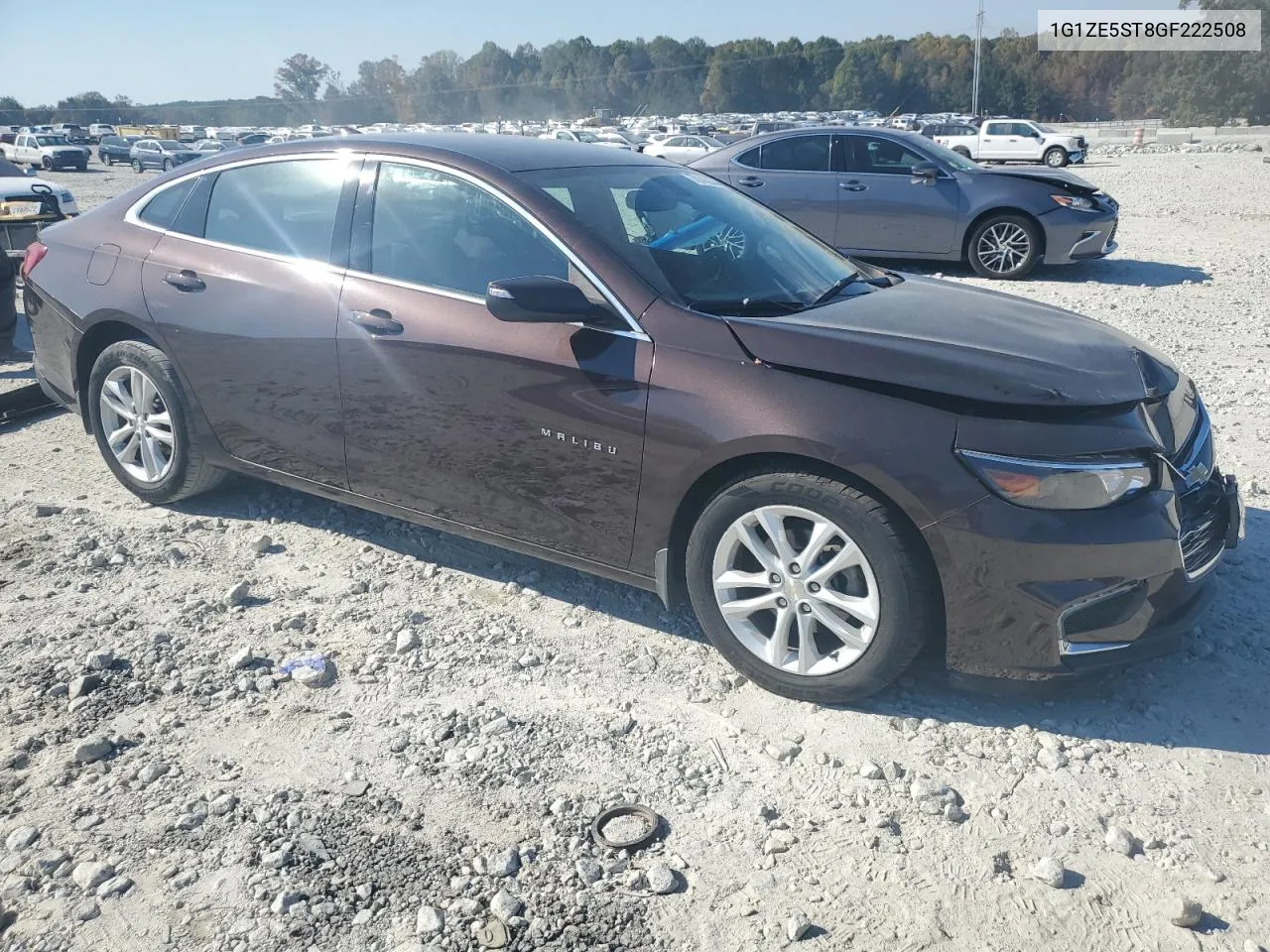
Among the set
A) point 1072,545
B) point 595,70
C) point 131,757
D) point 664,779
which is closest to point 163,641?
point 131,757

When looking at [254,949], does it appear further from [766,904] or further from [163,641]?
[163,641]

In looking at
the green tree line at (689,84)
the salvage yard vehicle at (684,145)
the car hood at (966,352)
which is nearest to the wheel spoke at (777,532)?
the car hood at (966,352)

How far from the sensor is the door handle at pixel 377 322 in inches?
155

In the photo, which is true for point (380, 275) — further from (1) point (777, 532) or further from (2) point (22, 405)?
(2) point (22, 405)

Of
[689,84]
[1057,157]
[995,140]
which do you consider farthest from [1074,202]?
[689,84]

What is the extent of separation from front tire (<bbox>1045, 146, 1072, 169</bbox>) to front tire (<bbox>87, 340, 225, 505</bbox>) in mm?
36208

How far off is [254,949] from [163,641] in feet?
5.58

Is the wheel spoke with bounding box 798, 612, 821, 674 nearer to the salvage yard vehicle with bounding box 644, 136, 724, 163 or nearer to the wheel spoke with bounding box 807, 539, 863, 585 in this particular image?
the wheel spoke with bounding box 807, 539, 863, 585

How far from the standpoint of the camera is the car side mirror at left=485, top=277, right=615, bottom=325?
11.3 feet

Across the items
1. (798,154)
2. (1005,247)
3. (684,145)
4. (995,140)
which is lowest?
(1005,247)

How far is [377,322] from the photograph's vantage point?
13.1 feet

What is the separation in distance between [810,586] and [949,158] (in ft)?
30.0

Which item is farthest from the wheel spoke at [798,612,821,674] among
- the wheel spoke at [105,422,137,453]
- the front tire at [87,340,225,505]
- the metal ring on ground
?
the wheel spoke at [105,422,137,453]

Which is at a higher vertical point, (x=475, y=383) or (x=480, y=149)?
(x=480, y=149)
